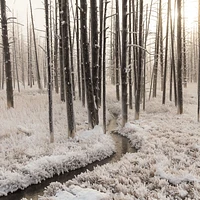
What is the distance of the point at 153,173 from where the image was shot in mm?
7043

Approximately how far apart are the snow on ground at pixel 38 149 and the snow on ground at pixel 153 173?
1188 mm

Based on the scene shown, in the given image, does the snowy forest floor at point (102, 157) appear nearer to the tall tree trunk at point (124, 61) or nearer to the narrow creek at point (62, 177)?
the narrow creek at point (62, 177)

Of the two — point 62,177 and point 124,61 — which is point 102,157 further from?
point 124,61

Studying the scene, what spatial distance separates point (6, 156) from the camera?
853 cm

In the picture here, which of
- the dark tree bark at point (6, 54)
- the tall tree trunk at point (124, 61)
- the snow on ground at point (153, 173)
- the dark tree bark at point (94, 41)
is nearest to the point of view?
the snow on ground at point (153, 173)

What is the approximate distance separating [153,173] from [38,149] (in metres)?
4.38

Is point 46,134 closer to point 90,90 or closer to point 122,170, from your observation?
point 90,90

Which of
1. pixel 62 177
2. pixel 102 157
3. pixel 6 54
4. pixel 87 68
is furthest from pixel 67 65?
pixel 6 54

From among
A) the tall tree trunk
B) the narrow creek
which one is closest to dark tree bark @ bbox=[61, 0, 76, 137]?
the narrow creek

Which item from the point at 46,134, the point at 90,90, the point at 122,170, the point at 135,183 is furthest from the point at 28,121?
the point at 135,183

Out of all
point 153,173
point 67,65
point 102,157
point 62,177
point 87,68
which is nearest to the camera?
point 153,173

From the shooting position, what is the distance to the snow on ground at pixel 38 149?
24.6 ft

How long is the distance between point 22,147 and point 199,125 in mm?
8879

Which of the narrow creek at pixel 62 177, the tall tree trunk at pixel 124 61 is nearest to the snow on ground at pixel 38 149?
the narrow creek at pixel 62 177
